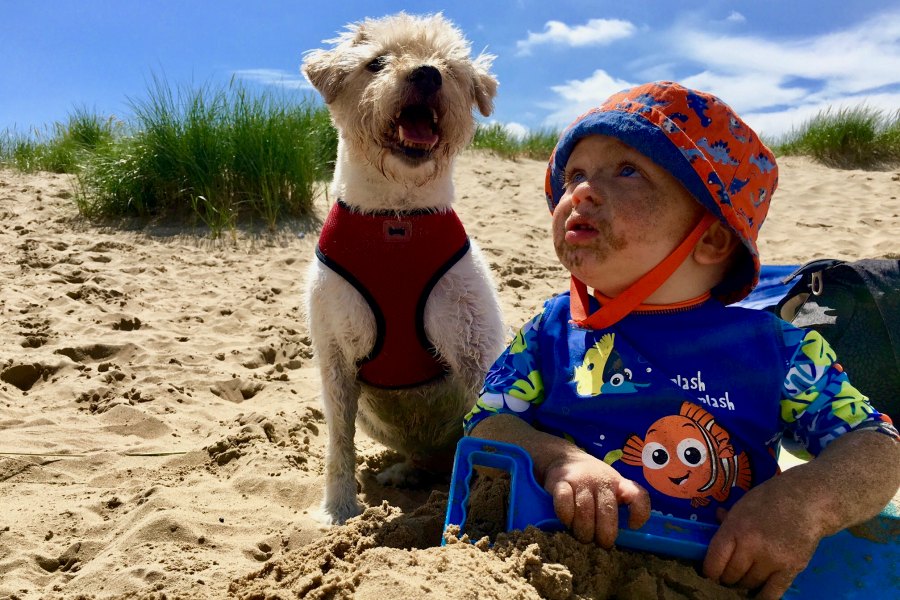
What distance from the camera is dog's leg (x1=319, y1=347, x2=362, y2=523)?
134 inches

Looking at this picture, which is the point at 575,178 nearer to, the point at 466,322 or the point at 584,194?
the point at 584,194

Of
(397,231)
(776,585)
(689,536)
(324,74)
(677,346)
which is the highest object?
(324,74)

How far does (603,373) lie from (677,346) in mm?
245

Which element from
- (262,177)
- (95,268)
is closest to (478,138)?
(262,177)

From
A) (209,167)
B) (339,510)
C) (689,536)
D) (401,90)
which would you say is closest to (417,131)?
(401,90)

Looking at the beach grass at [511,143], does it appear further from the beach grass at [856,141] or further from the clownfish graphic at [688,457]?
the clownfish graphic at [688,457]

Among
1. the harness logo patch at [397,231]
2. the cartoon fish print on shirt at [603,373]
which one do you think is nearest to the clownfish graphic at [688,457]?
the cartoon fish print on shirt at [603,373]

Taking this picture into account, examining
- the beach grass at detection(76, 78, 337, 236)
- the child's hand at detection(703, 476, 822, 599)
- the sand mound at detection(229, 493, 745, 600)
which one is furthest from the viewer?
the beach grass at detection(76, 78, 337, 236)

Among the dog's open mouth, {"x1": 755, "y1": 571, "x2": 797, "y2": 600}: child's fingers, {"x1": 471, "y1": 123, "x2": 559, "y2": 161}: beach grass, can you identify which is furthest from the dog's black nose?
{"x1": 471, "y1": 123, "x2": 559, "y2": 161}: beach grass

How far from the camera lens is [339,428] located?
346 centimetres

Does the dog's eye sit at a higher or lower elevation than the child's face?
higher

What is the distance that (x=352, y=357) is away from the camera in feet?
11.0

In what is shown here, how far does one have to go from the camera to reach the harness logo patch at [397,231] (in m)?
3.19

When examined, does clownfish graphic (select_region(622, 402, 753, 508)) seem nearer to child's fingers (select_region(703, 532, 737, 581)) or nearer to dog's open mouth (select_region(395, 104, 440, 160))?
child's fingers (select_region(703, 532, 737, 581))
